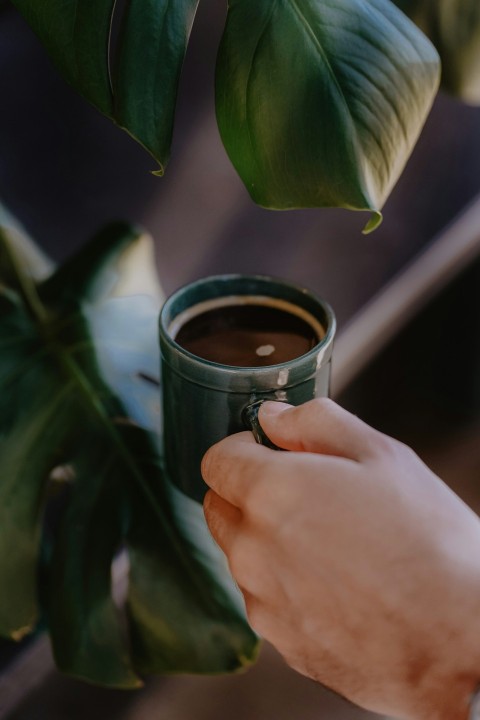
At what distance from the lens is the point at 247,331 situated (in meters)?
0.58

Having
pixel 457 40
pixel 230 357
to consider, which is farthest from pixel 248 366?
pixel 457 40

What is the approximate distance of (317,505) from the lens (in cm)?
41

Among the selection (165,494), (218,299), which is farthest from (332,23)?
(165,494)

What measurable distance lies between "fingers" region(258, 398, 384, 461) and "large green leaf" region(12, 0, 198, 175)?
0.53 ft

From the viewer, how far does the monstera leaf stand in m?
0.61

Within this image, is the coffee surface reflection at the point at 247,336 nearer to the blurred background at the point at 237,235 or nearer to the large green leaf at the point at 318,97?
the large green leaf at the point at 318,97

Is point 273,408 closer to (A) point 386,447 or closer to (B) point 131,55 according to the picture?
(A) point 386,447

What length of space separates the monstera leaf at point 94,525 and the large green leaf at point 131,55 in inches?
10.2

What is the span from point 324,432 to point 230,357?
0.13 meters

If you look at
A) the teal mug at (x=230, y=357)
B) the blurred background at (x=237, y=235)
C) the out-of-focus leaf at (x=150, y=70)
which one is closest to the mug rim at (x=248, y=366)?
the teal mug at (x=230, y=357)

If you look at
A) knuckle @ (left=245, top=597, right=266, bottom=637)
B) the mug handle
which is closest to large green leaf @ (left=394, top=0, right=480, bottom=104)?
the mug handle

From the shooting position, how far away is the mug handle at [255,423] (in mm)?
480

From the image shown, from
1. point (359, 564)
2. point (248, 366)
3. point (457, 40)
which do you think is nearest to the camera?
point (359, 564)

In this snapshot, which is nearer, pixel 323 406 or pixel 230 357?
pixel 323 406
